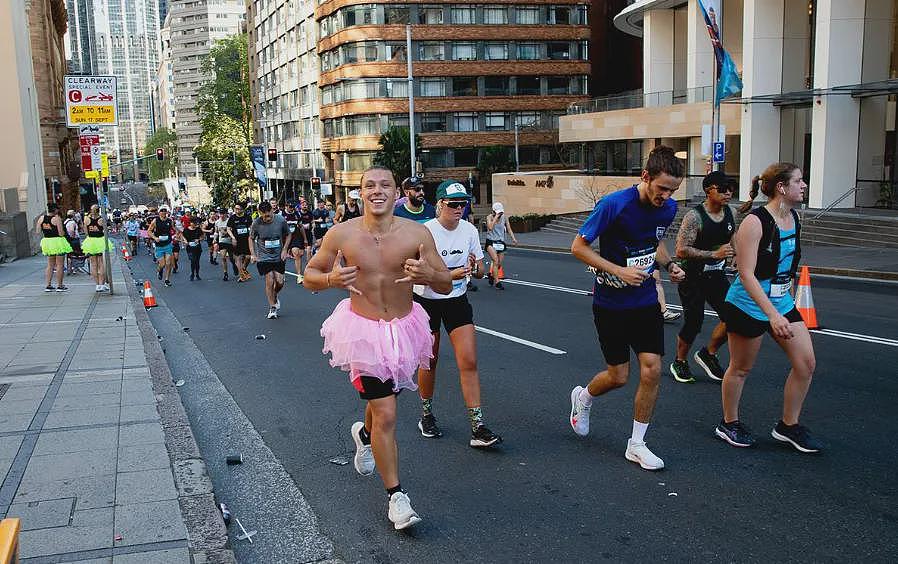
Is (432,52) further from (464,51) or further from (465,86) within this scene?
(465,86)

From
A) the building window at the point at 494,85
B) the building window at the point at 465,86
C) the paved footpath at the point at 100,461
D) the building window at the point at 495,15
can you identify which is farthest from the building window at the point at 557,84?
the paved footpath at the point at 100,461

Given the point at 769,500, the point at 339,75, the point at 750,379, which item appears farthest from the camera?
the point at 339,75

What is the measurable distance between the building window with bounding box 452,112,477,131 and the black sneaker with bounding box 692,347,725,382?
58802 millimetres

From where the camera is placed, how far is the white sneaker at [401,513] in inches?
180

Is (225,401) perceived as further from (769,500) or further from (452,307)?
(769,500)

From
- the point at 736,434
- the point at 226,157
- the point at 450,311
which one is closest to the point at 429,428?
the point at 450,311

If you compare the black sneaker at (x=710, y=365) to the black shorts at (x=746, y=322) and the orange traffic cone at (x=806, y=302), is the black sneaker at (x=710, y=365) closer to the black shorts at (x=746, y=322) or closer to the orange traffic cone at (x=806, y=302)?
the black shorts at (x=746, y=322)

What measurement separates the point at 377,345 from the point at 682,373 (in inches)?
163

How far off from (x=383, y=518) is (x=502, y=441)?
4.97 feet

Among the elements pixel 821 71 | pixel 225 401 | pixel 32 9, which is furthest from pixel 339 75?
pixel 225 401

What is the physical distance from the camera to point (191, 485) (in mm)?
5152

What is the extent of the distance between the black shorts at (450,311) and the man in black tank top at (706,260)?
7.87ft

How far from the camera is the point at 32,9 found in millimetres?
49094

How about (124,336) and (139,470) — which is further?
(124,336)
